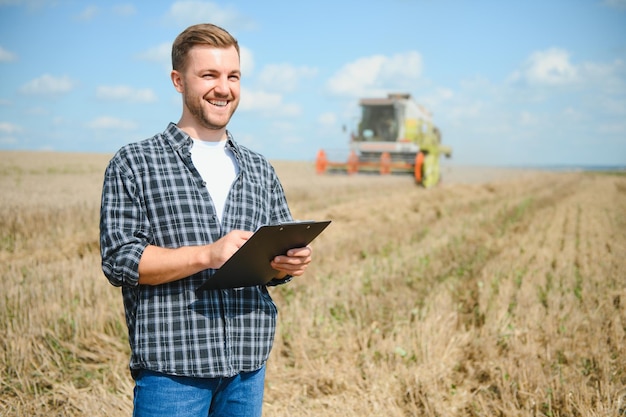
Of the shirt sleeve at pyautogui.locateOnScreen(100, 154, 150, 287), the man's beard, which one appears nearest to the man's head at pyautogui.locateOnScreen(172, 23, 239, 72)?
the man's beard

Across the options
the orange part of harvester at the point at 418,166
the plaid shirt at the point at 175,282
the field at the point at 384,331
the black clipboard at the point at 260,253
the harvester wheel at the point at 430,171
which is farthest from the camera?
the harvester wheel at the point at 430,171

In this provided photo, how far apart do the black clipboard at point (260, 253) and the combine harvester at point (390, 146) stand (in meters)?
16.9

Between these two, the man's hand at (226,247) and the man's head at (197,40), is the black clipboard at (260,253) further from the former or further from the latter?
the man's head at (197,40)

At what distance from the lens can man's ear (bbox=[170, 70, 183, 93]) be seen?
1843mm

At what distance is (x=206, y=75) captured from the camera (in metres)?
1.81

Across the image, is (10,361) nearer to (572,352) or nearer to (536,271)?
(572,352)

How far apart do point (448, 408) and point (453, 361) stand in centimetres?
70

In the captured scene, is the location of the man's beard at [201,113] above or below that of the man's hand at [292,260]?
above

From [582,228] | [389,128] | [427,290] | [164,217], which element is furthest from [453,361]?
[389,128]

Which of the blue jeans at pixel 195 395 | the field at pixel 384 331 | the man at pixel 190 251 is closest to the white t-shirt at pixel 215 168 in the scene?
the man at pixel 190 251

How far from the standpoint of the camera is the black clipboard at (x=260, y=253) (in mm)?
1596

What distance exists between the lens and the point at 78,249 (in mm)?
7414

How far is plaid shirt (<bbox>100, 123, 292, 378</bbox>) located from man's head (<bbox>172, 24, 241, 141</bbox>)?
0.10 m

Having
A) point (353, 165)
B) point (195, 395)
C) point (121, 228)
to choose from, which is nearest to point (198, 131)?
point (121, 228)
